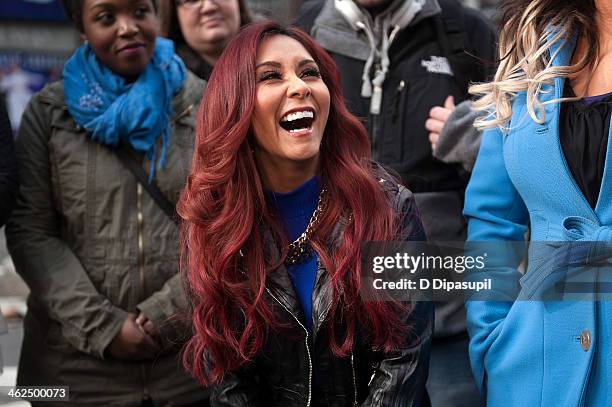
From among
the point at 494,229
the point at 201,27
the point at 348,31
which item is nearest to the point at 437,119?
the point at 348,31

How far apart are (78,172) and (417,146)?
1371mm

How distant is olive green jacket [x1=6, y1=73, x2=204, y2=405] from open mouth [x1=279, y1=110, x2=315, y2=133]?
825 mm

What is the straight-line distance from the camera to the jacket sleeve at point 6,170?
12.0 feet

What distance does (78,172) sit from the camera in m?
3.82

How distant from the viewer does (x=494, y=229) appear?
3137mm

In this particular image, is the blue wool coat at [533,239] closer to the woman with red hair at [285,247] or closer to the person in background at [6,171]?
the woman with red hair at [285,247]

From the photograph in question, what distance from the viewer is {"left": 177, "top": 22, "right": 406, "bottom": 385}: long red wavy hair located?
10.0 feet

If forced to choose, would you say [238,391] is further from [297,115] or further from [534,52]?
[534,52]

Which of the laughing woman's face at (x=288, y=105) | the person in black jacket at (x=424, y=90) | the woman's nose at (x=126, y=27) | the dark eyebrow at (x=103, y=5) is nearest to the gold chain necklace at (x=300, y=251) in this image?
the laughing woman's face at (x=288, y=105)

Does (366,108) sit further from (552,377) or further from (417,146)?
(552,377)

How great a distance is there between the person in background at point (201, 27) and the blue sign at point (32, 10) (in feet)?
32.3

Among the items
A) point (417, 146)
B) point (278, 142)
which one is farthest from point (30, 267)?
point (417, 146)

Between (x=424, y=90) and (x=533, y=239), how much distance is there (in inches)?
43.4

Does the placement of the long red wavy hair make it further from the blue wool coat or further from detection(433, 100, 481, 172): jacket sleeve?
detection(433, 100, 481, 172): jacket sleeve
